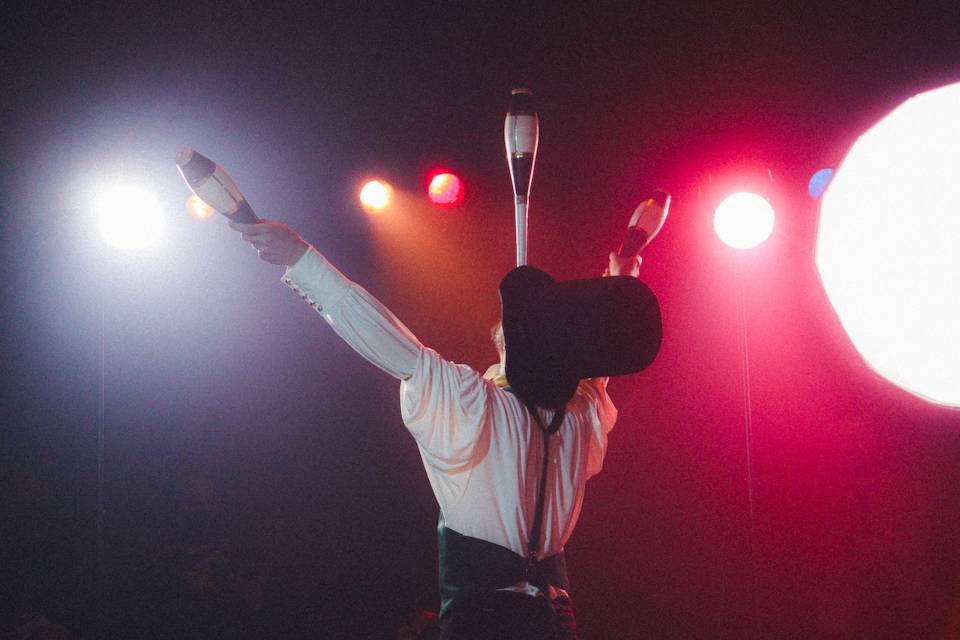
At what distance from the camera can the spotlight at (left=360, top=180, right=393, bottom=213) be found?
257 centimetres

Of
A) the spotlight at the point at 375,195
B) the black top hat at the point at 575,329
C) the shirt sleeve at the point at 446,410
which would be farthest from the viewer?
the spotlight at the point at 375,195

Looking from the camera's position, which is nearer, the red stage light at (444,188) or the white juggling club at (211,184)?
the white juggling club at (211,184)

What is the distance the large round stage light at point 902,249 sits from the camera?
264 cm

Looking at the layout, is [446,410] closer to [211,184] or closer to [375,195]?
[211,184]

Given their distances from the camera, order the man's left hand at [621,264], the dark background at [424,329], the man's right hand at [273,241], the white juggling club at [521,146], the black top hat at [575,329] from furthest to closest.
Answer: the dark background at [424,329] → the man's left hand at [621,264] → the white juggling club at [521,146] → the man's right hand at [273,241] → the black top hat at [575,329]

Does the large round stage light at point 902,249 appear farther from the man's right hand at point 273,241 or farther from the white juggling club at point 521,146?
the man's right hand at point 273,241

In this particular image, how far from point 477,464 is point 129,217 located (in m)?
1.45

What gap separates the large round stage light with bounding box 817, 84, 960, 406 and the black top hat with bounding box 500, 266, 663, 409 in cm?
162

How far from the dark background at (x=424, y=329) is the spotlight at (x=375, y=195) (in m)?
0.04

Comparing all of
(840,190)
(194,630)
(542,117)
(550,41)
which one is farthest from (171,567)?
(840,190)

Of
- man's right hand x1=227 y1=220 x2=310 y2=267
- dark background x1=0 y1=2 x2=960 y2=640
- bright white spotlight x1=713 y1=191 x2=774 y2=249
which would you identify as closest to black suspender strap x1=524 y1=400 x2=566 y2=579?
man's right hand x1=227 y1=220 x2=310 y2=267

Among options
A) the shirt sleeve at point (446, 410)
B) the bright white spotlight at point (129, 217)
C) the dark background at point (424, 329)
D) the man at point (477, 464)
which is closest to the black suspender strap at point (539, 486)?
the man at point (477, 464)

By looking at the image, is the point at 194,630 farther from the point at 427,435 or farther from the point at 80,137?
the point at 80,137

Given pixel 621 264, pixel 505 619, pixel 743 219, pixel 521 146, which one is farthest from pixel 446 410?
pixel 743 219
